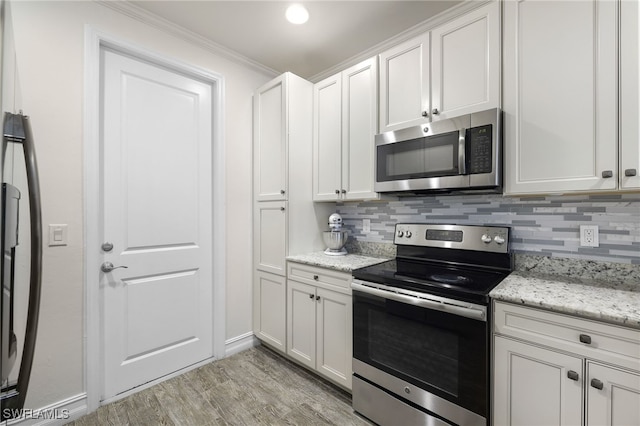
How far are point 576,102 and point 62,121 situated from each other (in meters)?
2.75

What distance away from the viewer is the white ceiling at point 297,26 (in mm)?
1905

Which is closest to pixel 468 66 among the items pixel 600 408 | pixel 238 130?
pixel 600 408

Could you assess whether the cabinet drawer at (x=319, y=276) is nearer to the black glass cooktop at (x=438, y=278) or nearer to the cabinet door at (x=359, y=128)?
the black glass cooktop at (x=438, y=278)

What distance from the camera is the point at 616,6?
121 cm

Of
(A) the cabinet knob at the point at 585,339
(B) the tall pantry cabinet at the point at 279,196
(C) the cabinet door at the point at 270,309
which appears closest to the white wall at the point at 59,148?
(B) the tall pantry cabinet at the point at 279,196

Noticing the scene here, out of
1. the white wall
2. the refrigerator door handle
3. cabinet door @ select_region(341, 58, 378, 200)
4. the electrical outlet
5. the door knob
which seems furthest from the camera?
cabinet door @ select_region(341, 58, 378, 200)

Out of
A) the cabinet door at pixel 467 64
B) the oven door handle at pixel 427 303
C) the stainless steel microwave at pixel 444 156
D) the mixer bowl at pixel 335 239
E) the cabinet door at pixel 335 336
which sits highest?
the cabinet door at pixel 467 64

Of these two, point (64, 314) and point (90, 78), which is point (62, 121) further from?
point (64, 314)

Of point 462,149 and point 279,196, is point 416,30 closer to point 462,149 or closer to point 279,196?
point 462,149

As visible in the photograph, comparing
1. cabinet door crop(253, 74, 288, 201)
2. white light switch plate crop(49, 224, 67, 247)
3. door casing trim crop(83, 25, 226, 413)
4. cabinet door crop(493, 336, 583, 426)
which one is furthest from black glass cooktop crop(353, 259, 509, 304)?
white light switch plate crop(49, 224, 67, 247)

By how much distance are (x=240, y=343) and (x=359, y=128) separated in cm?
213

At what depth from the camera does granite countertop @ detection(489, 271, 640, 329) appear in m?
1.04

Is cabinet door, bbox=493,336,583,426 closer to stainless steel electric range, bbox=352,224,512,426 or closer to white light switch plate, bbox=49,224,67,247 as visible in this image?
stainless steel electric range, bbox=352,224,512,426

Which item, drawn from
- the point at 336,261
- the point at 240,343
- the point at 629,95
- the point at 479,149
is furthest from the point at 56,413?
the point at 629,95
